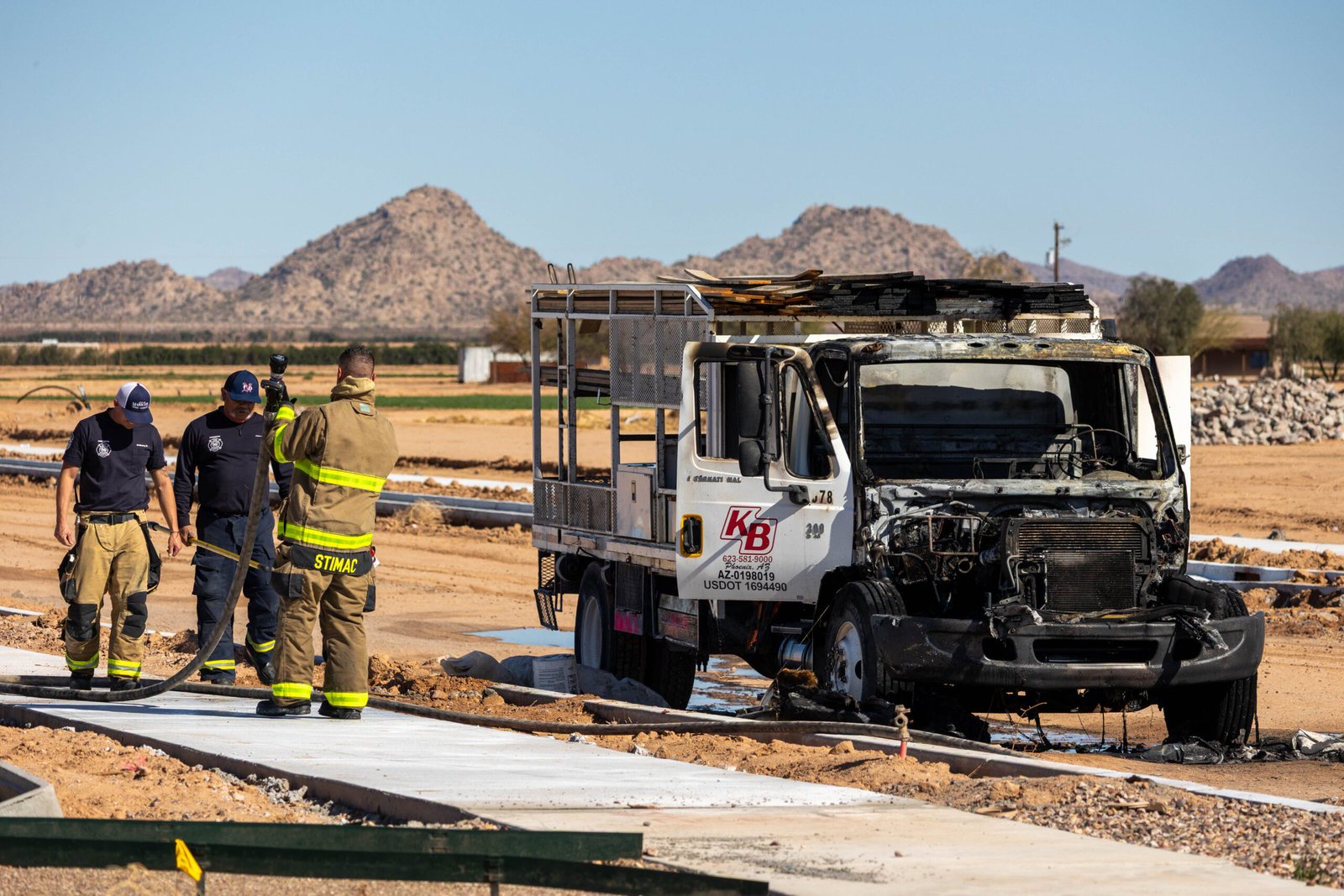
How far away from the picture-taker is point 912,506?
1122 cm

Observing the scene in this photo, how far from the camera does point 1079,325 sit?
1357 cm

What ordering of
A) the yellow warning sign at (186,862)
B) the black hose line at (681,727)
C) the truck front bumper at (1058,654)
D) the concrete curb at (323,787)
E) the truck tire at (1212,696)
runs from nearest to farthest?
the yellow warning sign at (186,862), the concrete curb at (323,787), the black hose line at (681,727), the truck front bumper at (1058,654), the truck tire at (1212,696)

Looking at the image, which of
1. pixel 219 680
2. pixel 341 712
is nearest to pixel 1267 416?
pixel 219 680

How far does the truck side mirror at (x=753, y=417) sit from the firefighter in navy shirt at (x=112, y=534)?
11.4 feet

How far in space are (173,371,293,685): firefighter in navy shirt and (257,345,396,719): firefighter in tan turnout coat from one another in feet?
6.75

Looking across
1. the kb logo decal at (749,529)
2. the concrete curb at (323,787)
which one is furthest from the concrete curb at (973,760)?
the concrete curb at (323,787)

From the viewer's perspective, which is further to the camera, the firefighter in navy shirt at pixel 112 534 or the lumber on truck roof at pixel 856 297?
the lumber on truck roof at pixel 856 297

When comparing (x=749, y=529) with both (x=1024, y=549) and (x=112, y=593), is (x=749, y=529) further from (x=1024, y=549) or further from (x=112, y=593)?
(x=112, y=593)

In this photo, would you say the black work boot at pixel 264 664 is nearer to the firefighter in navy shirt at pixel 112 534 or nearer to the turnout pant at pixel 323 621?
the firefighter in navy shirt at pixel 112 534

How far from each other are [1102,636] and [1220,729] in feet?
3.58

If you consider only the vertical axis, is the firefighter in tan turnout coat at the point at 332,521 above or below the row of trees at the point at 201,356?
below

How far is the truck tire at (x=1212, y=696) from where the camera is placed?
1123 centimetres

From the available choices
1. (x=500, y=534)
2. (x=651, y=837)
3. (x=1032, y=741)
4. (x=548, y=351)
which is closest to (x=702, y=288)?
(x=1032, y=741)

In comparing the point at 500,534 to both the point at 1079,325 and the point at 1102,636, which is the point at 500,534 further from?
the point at 1102,636
